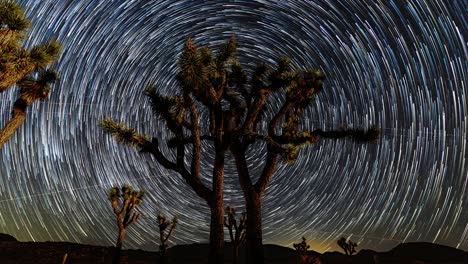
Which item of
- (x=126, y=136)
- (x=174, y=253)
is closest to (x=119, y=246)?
(x=126, y=136)

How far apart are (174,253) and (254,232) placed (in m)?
40.9

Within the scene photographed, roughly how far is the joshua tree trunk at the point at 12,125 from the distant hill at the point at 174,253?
13.9m

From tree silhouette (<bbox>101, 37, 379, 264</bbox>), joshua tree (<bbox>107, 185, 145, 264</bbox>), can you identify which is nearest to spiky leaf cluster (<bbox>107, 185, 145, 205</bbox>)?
joshua tree (<bbox>107, 185, 145, 264</bbox>)

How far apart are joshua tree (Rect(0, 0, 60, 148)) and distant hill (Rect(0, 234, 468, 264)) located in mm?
14065

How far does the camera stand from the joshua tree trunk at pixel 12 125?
1050cm

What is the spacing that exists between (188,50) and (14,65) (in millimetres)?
5102

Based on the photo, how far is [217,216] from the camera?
11320mm

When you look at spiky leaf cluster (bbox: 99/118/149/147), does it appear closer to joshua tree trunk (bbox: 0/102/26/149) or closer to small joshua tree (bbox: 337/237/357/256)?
joshua tree trunk (bbox: 0/102/26/149)

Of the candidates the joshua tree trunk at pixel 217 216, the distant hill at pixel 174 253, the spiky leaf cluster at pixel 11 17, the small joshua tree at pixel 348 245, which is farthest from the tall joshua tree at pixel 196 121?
the small joshua tree at pixel 348 245

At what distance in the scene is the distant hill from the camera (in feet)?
85.2

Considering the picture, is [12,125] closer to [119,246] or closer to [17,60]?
[17,60]

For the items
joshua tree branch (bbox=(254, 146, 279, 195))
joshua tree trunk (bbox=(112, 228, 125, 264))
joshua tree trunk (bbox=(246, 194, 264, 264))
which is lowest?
joshua tree trunk (bbox=(112, 228, 125, 264))

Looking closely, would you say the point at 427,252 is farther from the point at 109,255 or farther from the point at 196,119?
the point at 196,119

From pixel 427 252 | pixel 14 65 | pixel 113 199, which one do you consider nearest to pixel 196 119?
pixel 14 65
